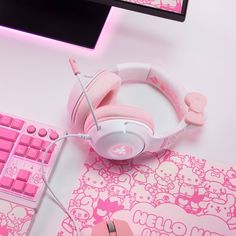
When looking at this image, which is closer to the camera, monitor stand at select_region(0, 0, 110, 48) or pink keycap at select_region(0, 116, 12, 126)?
pink keycap at select_region(0, 116, 12, 126)

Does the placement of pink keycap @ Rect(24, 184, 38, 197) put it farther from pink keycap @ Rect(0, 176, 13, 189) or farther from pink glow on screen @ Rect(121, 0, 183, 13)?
pink glow on screen @ Rect(121, 0, 183, 13)

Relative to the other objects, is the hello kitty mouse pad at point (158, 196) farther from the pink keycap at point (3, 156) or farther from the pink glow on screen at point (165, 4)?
the pink glow on screen at point (165, 4)

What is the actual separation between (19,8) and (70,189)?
0.37 m

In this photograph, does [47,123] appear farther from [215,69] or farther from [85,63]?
[215,69]

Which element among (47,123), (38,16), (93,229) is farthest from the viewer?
(38,16)

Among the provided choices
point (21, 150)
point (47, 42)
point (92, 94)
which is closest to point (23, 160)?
point (21, 150)

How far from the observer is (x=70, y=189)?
0.62m

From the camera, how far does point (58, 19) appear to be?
0.79 m

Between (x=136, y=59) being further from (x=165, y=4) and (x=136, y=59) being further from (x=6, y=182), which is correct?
(x=6, y=182)

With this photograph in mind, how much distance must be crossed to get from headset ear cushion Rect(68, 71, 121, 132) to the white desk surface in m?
0.07

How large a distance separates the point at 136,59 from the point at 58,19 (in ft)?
0.53

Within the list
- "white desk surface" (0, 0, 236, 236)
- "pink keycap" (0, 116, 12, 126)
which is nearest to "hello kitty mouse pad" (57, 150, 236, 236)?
"white desk surface" (0, 0, 236, 236)

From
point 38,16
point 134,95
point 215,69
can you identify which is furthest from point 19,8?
point 215,69

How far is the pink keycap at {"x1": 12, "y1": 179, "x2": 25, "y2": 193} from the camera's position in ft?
1.94
